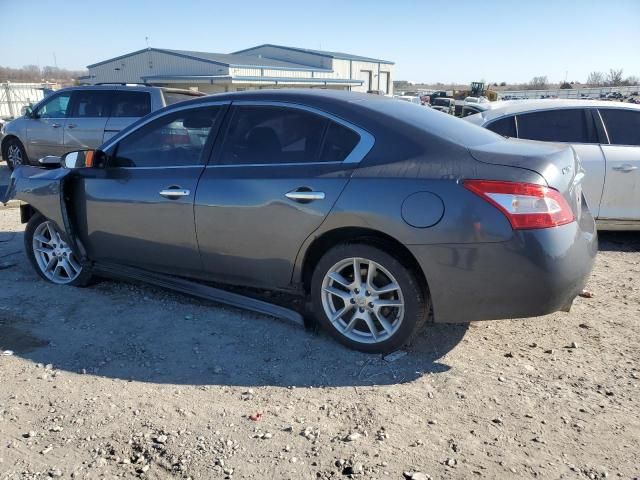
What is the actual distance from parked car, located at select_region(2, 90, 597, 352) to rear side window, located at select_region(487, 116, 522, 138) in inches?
98.0

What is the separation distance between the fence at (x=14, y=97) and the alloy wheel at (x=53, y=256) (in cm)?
2420

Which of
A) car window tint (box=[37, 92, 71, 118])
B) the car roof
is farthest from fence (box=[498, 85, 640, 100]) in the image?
the car roof

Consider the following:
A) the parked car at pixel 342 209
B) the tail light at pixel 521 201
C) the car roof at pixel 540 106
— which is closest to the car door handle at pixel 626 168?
the car roof at pixel 540 106

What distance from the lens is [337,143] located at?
12.0 ft

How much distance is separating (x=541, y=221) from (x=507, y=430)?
1150mm

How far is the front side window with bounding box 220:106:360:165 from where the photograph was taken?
367 cm

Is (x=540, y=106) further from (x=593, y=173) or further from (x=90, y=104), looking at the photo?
(x=90, y=104)

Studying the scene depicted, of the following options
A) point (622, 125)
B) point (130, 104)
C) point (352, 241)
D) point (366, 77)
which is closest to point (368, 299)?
point (352, 241)

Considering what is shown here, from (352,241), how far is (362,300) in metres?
0.39

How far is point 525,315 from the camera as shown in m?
3.31

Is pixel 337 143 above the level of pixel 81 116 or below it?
above

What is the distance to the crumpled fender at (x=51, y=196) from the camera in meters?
4.64

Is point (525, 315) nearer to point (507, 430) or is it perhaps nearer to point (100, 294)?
point (507, 430)

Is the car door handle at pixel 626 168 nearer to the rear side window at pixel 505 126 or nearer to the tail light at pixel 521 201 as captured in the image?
the rear side window at pixel 505 126
